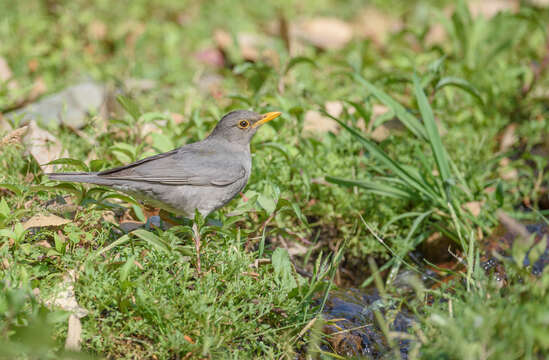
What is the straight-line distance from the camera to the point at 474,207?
179 inches

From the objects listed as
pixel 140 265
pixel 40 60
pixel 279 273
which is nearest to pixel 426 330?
pixel 279 273

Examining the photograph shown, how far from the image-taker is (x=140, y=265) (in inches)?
131

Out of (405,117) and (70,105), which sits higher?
(405,117)

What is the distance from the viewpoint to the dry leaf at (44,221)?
11.4ft

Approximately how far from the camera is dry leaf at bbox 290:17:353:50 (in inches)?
305

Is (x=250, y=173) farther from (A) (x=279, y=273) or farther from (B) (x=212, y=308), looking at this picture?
(B) (x=212, y=308)

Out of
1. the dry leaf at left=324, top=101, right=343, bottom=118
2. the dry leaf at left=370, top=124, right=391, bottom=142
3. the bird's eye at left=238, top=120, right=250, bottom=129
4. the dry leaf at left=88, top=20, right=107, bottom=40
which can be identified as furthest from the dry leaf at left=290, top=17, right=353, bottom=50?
the bird's eye at left=238, top=120, right=250, bottom=129

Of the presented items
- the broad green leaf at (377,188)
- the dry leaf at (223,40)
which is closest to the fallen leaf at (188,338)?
the broad green leaf at (377,188)

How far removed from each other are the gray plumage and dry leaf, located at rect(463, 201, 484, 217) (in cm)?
185

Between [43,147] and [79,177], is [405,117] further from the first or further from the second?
[43,147]

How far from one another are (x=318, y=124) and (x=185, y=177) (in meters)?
1.88

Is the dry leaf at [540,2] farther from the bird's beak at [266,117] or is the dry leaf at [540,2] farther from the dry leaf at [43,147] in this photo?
the dry leaf at [43,147]

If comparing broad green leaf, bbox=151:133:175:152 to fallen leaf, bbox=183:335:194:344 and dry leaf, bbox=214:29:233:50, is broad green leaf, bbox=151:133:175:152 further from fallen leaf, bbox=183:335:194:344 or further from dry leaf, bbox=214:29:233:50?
dry leaf, bbox=214:29:233:50

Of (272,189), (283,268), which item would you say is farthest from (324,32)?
(283,268)
